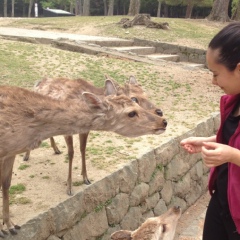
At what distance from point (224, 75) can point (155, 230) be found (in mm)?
1798

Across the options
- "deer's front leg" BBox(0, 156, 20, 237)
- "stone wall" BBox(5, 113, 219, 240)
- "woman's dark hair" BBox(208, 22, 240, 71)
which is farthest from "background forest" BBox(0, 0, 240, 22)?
"woman's dark hair" BBox(208, 22, 240, 71)

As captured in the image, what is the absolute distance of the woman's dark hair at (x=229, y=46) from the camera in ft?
7.95

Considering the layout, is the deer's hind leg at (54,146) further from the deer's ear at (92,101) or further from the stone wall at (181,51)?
the stone wall at (181,51)

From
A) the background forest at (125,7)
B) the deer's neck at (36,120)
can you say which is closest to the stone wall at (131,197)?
the deer's neck at (36,120)

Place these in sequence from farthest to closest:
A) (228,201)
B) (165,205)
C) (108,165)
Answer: (165,205) → (108,165) → (228,201)

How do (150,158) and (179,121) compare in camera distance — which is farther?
(179,121)

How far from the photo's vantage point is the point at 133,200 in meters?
5.37

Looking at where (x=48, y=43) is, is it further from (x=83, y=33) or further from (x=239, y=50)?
(x=239, y=50)

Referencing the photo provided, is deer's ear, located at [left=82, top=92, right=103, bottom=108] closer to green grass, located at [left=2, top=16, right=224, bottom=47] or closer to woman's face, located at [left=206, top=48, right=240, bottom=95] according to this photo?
woman's face, located at [left=206, top=48, right=240, bottom=95]

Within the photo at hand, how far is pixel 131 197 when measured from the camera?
209 inches

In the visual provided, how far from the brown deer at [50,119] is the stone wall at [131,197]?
55 centimetres

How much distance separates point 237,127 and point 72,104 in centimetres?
138

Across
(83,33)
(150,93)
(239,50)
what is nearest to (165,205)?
(150,93)

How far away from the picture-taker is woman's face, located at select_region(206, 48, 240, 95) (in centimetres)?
249
